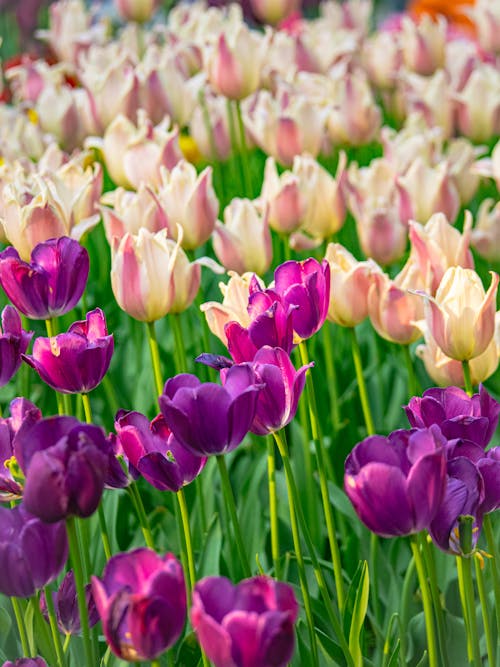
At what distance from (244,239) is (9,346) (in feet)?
2.33

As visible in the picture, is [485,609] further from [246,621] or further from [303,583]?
[246,621]

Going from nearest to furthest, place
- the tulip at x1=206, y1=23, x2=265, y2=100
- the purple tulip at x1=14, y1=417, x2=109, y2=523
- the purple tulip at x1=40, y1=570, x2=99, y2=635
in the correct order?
the purple tulip at x1=14, y1=417, x2=109, y2=523 → the purple tulip at x1=40, y1=570, x2=99, y2=635 → the tulip at x1=206, y1=23, x2=265, y2=100

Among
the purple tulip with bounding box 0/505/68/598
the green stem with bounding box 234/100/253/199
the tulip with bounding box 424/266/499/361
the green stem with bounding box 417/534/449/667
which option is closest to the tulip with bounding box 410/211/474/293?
the tulip with bounding box 424/266/499/361

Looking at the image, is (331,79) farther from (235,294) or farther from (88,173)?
(235,294)

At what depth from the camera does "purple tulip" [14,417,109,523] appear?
86cm

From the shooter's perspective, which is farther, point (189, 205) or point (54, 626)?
point (189, 205)

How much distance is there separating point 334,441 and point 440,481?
1040mm

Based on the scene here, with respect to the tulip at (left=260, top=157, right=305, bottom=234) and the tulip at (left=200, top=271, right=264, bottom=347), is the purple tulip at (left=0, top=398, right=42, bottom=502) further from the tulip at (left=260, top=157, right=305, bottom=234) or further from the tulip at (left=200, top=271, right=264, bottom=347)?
the tulip at (left=260, top=157, right=305, bottom=234)

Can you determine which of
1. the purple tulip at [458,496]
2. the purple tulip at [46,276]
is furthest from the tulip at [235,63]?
the purple tulip at [458,496]

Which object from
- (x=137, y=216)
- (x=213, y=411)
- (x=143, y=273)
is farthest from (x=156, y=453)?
(x=137, y=216)

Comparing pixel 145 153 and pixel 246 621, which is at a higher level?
pixel 246 621

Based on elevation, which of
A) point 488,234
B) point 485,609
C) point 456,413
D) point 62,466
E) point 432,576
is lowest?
point 488,234

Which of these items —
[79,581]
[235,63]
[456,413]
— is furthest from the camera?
[235,63]

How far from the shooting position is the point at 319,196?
6.76 ft
